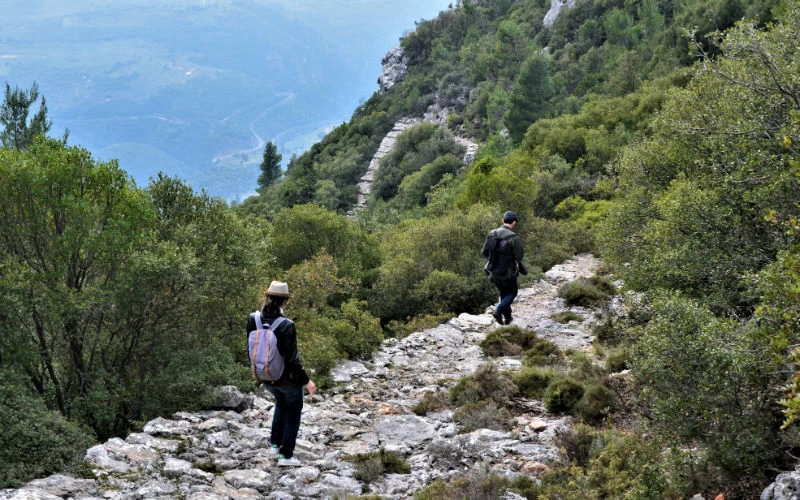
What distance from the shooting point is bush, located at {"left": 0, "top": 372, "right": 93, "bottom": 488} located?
24.1ft

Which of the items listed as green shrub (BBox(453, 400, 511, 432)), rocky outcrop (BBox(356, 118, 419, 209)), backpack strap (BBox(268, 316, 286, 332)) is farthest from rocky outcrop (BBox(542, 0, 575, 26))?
backpack strap (BBox(268, 316, 286, 332))

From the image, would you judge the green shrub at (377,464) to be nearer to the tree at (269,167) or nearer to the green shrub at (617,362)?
the green shrub at (617,362)

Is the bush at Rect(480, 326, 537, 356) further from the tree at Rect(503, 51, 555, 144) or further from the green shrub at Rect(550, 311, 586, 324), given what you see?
the tree at Rect(503, 51, 555, 144)

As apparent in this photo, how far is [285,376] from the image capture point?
25.8 feet

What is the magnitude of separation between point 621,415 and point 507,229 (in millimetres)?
5450

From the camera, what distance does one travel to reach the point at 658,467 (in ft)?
21.3

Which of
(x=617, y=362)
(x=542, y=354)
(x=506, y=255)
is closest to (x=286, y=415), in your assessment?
(x=617, y=362)

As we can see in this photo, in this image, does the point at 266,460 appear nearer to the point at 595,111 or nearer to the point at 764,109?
the point at 764,109

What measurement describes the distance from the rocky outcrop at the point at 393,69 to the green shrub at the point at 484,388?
125 meters

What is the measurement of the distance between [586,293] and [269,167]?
9571 centimetres

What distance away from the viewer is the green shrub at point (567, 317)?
55.8ft

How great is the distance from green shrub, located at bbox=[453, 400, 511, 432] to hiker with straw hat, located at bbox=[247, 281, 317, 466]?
3.02 m

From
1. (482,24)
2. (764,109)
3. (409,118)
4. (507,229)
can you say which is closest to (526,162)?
(507,229)

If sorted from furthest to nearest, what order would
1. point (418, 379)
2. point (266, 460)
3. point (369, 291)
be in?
point (369, 291), point (418, 379), point (266, 460)
